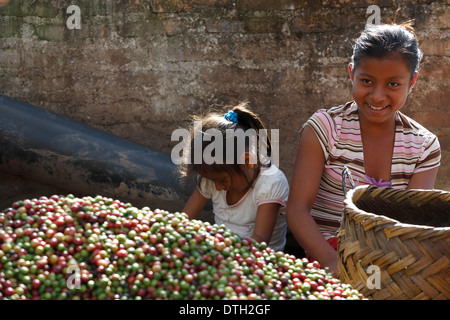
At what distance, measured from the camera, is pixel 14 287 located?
1775 mm

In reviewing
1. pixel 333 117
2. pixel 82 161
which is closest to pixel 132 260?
pixel 333 117

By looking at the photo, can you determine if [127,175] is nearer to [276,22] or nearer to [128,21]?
[128,21]

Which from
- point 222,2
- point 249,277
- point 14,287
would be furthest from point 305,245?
point 222,2

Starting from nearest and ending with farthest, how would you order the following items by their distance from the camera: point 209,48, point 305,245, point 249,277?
point 249,277 → point 305,245 → point 209,48

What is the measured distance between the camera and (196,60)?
4215 millimetres

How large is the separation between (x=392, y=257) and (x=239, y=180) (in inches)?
47.4

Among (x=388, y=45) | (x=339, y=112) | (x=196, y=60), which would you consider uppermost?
(x=196, y=60)

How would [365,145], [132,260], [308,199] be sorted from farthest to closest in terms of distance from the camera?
[365,145]
[308,199]
[132,260]

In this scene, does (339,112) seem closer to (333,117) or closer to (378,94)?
(333,117)

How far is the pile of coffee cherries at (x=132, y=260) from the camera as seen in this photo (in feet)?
5.86

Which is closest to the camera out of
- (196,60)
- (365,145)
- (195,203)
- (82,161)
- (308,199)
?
(308,199)

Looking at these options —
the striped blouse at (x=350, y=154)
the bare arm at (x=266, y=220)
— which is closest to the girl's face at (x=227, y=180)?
the bare arm at (x=266, y=220)

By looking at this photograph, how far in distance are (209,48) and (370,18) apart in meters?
1.13

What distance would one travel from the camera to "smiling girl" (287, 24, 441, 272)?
263 centimetres
